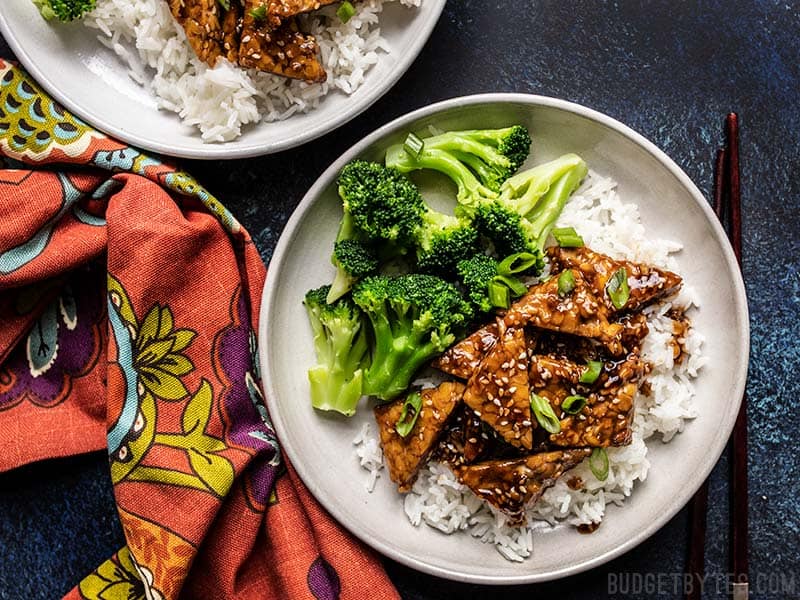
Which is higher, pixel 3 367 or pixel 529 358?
pixel 529 358

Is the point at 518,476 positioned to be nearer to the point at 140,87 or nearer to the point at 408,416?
the point at 408,416

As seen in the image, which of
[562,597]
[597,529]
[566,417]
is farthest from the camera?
[562,597]

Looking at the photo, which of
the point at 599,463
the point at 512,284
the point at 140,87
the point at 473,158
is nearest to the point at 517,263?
the point at 512,284

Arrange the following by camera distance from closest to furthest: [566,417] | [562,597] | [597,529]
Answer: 1. [566,417]
2. [597,529]
3. [562,597]

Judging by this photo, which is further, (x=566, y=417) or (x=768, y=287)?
(x=768, y=287)

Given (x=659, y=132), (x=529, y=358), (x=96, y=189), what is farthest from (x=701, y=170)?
(x=96, y=189)

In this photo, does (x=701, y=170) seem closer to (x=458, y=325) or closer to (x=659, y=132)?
(x=659, y=132)

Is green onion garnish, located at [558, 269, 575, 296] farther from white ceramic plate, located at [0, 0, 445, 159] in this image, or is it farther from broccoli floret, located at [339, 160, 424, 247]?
white ceramic plate, located at [0, 0, 445, 159]
